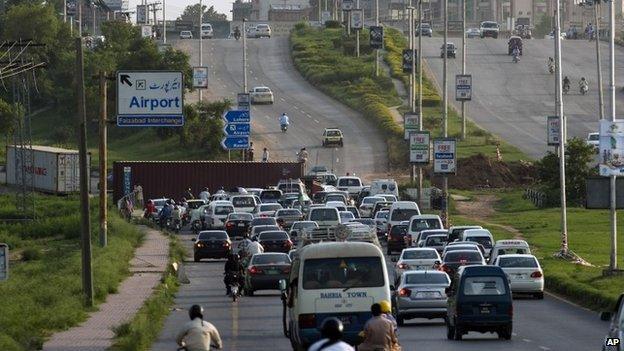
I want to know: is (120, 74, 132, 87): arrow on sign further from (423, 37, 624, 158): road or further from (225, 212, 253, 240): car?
(423, 37, 624, 158): road

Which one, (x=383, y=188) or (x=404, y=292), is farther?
(x=383, y=188)

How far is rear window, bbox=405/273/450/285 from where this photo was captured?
40.8m

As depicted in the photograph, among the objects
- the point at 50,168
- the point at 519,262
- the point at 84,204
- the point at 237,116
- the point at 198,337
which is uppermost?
the point at 237,116

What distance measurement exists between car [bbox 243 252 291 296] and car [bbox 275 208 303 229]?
21.7 metres

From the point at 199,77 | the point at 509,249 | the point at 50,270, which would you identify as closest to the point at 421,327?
the point at 509,249

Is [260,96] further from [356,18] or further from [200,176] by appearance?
[200,176]

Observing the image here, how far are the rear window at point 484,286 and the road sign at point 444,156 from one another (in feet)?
114

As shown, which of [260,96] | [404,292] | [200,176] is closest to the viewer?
[404,292]

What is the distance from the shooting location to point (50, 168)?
325 feet

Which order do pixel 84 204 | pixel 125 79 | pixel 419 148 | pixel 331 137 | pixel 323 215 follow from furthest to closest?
1. pixel 331 137
2. pixel 419 148
3. pixel 323 215
4. pixel 125 79
5. pixel 84 204

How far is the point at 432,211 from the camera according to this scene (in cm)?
→ 8156

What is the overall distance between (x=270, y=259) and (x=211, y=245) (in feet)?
45.5

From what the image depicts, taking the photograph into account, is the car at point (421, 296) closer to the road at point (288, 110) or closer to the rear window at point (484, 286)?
the rear window at point (484, 286)

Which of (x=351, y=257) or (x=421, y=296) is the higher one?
(x=351, y=257)
